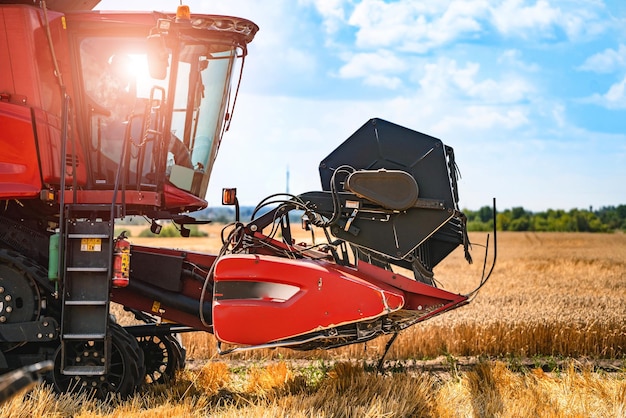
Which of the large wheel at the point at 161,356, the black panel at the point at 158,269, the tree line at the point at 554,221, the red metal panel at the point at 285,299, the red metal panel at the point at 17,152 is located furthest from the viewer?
the tree line at the point at 554,221

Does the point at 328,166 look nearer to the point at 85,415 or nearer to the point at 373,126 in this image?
the point at 373,126

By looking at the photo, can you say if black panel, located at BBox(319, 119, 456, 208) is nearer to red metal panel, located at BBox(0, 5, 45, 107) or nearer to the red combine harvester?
the red combine harvester

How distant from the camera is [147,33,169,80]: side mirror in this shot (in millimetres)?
5355

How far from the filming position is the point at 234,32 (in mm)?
5762

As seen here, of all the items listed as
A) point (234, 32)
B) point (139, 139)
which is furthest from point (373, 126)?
point (139, 139)

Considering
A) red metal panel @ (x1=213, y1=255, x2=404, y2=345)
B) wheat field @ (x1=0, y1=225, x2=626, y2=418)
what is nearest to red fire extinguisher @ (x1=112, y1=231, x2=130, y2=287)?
red metal panel @ (x1=213, y1=255, x2=404, y2=345)

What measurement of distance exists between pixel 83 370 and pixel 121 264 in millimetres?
808

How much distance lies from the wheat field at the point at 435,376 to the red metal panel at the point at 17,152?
59.3 inches

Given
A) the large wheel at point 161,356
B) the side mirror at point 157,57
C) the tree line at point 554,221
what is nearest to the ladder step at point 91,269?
the large wheel at point 161,356

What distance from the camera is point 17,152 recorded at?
18.0ft

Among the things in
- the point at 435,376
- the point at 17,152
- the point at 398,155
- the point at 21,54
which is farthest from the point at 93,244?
the point at 435,376

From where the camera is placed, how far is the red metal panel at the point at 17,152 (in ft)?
18.0

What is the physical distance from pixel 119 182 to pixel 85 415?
1.93m

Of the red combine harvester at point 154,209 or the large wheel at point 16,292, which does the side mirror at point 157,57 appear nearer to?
the red combine harvester at point 154,209
